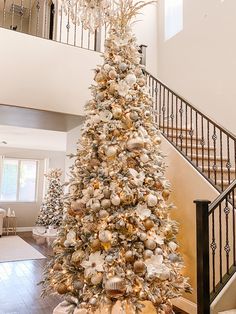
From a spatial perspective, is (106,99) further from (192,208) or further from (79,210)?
(192,208)

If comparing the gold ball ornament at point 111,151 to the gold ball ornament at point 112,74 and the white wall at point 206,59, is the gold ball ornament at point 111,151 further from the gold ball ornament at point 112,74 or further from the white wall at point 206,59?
the white wall at point 206,59

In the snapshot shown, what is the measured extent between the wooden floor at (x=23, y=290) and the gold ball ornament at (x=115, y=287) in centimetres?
142

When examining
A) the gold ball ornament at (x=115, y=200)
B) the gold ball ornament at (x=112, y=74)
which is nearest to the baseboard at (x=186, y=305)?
the gold ball ornament at (x=115, y=200)

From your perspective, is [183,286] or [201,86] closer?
[183,286]

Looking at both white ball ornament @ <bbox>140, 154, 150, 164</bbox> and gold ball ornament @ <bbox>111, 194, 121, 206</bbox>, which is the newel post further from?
gold ball ornament @ <bbox>111, 194, 121, 206</bbox>

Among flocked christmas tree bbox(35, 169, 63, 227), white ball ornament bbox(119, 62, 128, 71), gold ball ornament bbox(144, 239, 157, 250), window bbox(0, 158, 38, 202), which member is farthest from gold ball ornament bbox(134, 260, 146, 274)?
window bbox(0, 158, 38, 202)

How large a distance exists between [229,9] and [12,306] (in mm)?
5466

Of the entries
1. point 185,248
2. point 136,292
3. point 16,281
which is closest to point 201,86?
point 185,248

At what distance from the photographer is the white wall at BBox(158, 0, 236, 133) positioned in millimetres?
5134

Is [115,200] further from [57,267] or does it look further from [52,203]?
[52,203]

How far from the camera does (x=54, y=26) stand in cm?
716

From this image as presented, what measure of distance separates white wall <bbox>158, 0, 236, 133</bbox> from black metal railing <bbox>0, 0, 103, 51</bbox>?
1.58m

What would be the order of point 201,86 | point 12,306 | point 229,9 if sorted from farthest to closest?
1. point 201,86
2. point 229,9
3. point 12,306

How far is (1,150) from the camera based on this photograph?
10.6 meters
